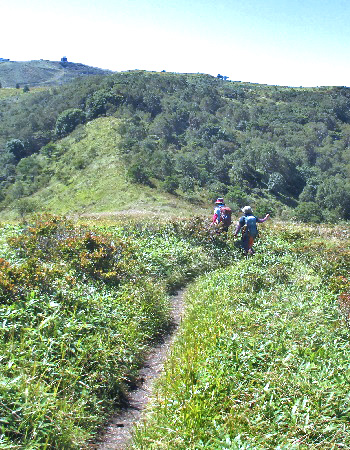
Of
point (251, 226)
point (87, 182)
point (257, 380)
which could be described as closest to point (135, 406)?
point (257, 380)

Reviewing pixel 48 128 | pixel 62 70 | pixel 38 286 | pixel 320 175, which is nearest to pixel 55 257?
pixel 38 286

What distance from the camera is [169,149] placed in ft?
148

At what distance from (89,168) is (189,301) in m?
33.3

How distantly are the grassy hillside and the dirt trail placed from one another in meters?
17.1

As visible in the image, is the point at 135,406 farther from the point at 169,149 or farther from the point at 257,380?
the point at 169,149

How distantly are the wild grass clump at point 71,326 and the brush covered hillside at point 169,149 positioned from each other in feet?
63.5

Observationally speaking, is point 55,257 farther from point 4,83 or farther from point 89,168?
point 4,83

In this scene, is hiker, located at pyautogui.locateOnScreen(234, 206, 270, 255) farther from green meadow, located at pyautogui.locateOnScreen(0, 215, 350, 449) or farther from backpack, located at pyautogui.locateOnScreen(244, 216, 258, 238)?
green meadow, located at pyautogui.locateOnScreen(0, 215, 350, 449)

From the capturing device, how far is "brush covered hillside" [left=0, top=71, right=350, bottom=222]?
35.3 m

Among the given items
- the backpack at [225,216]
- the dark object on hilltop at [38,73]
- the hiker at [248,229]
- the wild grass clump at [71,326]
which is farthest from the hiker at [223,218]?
the dark object on hilltop at [38,73]

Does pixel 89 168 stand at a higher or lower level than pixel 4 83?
lower

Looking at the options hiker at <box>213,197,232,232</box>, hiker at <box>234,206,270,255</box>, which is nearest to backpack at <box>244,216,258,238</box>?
hiker at <box>234,206,270,255</box>

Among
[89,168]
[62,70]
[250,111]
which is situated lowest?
[89,168]

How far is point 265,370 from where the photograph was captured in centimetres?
398
